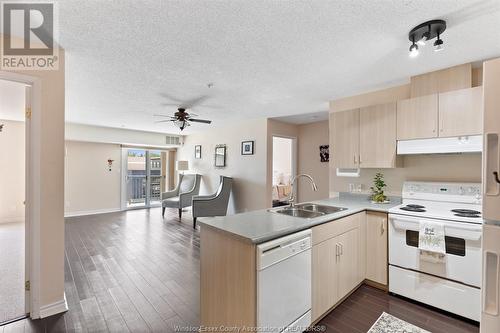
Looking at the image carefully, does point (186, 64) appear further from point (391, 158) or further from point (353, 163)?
point (391, 158)

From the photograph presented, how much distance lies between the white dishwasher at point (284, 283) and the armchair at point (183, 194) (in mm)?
4429

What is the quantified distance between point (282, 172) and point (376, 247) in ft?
18.5

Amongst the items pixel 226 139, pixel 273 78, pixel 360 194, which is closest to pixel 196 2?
pixel 273 78

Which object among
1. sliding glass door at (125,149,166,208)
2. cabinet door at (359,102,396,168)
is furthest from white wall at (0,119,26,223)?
cabinet door at (359,102,396,168)

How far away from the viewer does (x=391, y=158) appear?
269cm

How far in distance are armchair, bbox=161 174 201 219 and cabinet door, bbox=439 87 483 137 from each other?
510cm

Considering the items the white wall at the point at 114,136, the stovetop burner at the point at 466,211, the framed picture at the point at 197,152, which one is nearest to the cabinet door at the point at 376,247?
the stovetop burner at the point at 466,211

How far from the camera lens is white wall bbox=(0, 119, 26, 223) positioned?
5.11 metres

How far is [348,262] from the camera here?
2262mm

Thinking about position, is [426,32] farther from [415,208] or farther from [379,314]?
[379,314]

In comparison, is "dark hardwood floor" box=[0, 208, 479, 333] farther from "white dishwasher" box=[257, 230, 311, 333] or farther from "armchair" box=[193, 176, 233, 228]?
"armchair" box=[193, 176, 233, 228]

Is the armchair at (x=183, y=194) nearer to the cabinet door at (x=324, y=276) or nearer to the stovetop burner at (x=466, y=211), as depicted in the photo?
the cabinet door at (x=324, y=276)

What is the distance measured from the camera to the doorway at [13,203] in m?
2.01

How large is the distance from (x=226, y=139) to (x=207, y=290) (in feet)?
14.8
